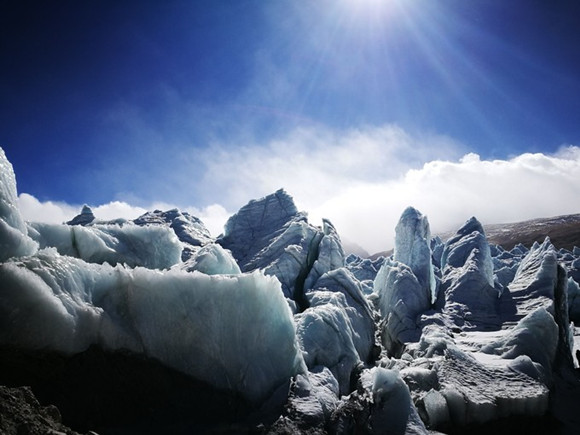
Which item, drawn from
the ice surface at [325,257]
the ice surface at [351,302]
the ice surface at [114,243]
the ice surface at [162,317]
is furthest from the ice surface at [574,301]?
the ice surface at [114,243]

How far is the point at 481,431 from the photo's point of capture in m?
9.40

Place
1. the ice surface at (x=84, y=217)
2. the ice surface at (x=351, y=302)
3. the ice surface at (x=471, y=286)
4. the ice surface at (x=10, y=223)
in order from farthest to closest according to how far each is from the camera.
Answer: the ice surface at (x=84, y=217), the ice surface at (x=471, y=286), the ice surface at (x=351, y=302), the ice surface at (x=10, y=223)

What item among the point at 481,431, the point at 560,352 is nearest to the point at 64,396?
the point at 481,431

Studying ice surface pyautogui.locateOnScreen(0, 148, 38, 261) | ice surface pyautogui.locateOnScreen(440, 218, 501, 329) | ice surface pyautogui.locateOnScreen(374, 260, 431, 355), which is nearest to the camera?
ice surface pyautogui.locateOnScreen(0, 148, 38, 261)

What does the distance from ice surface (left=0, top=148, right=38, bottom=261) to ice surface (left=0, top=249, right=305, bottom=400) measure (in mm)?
633

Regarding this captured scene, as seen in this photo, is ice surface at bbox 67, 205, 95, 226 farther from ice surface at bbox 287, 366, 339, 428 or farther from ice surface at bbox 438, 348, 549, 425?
ice surface at bbox 438, 348, 549, 425

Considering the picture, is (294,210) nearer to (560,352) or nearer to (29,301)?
(560,352)

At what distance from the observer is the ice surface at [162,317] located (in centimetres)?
546

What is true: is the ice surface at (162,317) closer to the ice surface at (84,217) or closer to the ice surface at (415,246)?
the ice surface at (415,246)

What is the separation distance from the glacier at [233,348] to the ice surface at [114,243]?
3 centimetres

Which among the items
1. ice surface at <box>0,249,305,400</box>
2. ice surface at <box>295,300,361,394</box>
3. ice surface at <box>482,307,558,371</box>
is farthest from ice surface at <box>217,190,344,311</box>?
ice surface at <box>0,249,305,400</box>

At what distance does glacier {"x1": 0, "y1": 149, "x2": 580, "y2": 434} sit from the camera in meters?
5.75

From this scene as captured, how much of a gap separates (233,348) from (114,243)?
5.22 m

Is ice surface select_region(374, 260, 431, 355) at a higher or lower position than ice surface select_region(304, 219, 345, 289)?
lower
